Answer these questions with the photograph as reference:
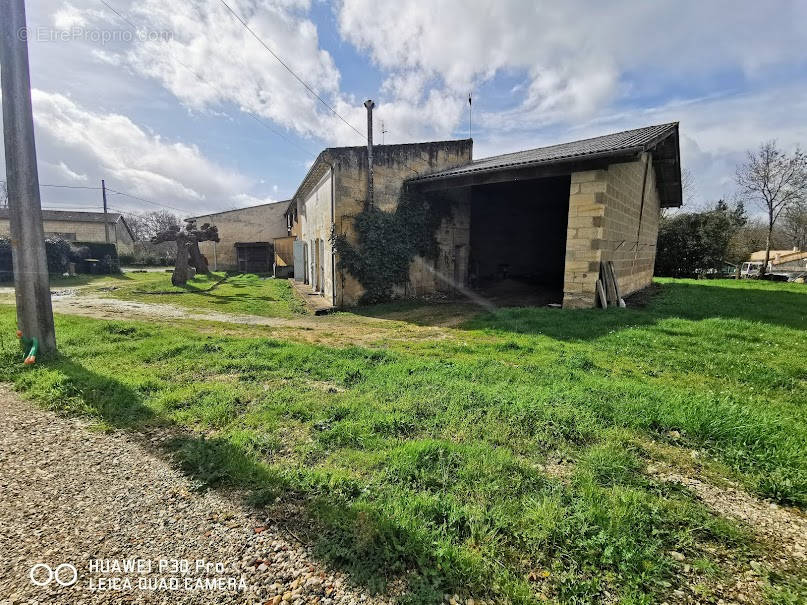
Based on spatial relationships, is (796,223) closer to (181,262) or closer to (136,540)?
(181,262)

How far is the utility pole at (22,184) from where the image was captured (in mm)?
4641

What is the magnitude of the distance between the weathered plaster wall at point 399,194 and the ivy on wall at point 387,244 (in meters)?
0.22

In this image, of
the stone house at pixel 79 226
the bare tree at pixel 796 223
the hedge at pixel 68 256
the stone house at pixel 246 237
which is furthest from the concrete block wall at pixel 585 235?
the stone house at pixel 79 226

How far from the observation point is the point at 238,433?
2.98 m

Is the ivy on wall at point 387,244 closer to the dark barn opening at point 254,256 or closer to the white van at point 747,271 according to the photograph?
the dark barn opening at point 254,256

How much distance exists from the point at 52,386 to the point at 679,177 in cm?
1766

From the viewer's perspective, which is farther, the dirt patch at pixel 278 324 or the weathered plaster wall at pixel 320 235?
the weathered plaster wall at pixel 320 235

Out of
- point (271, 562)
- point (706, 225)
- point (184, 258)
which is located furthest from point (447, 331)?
point (706, 225)

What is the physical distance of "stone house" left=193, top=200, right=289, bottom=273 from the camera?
25.3m

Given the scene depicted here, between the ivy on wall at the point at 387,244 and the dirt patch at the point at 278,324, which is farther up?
the ivy on wall at the point at 387,244

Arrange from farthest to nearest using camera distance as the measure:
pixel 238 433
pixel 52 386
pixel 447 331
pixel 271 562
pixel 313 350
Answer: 1. pixel 447 331
2. pixel 313 350
3. pixel 52 386
4. pixel 238 433
5. pixel 271 562

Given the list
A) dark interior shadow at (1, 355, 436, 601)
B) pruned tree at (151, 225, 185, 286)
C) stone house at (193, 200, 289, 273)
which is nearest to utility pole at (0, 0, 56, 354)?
dark interior shadow at (1, 355, 436, 601)

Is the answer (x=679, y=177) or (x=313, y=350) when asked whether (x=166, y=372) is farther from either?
(x=679, y=177)

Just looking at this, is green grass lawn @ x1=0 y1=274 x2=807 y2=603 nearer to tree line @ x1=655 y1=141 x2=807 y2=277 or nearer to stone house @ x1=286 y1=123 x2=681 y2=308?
stone house @ x1=286 y1=123 x2=681 y2=308
